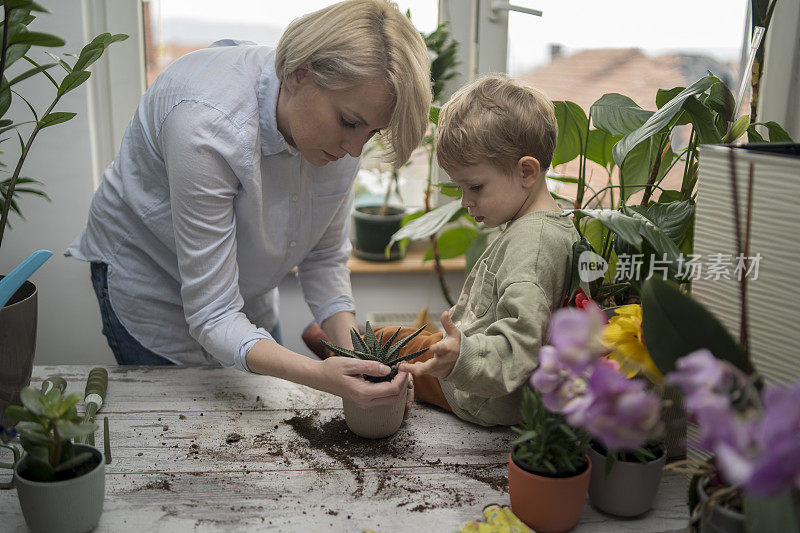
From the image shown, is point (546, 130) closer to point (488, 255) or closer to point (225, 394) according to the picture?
point (488, 255)

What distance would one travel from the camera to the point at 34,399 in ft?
2.55

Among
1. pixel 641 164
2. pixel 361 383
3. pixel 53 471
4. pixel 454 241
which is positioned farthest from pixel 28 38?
pixel 454 241

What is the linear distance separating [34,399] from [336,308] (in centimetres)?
76

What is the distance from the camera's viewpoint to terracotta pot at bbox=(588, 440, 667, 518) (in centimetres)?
85

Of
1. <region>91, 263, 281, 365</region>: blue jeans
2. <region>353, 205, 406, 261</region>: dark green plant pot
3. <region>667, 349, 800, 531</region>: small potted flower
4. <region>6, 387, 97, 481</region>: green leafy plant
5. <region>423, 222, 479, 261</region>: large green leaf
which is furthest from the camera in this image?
<region>353, 205, 406, 261</region>: dark green plant pot

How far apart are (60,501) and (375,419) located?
0.46 m

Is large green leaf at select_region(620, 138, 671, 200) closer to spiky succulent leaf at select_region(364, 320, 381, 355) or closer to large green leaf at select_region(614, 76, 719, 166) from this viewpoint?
large green leaf at select_region(614, 76, 719, 166)

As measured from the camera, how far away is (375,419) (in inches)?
40.8

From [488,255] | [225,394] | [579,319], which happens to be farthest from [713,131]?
[225,394]

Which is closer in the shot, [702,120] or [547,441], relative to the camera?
[547,441]

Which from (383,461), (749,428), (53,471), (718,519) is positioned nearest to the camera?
(749,428)

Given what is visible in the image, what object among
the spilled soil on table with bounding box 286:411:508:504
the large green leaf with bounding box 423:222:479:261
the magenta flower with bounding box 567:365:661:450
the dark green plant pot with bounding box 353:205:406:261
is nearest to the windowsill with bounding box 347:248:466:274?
the dark green plant pot with bounding box 353:205:406:261

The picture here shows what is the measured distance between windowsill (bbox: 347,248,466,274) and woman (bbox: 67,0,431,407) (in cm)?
82

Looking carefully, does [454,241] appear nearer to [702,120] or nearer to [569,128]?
[569,128]
